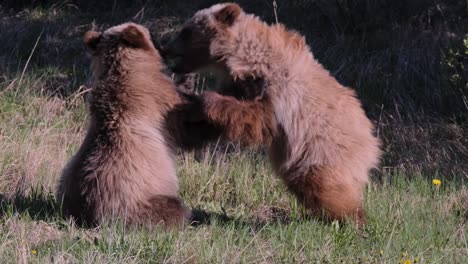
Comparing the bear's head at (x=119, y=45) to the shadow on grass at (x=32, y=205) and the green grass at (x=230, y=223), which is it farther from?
the green grass at (x=230, y=223)

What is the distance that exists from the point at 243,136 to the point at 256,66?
615 millimetres

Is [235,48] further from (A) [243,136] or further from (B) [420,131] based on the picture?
(B) [420,131]

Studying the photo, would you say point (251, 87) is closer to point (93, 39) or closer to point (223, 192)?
point (93, 39)

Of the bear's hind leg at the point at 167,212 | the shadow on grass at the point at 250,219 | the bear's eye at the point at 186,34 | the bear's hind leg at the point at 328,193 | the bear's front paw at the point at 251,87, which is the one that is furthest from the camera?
the bear's eye at the point at 186,34

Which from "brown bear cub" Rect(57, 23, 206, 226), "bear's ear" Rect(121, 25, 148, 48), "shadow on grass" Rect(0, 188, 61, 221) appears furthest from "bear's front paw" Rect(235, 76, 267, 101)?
"shadow on grass" Rect(0, 188, 61, 221)

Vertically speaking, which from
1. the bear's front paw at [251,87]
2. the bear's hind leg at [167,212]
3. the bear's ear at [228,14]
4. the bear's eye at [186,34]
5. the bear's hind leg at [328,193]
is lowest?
the bear's hind leg at [167,212]

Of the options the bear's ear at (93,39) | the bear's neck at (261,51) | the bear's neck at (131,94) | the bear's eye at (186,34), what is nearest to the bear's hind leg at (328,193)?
the bear's neck at (261,51)

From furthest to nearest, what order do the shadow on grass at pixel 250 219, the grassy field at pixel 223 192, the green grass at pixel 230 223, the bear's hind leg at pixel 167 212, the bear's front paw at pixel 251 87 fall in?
the shadow on grass at pixel 250 219 → the bear's front paw at pixel 251 87 → the bear's hind leg at pixel 167 212 → the grassy field at pixel 223 192 → the green grass at pixel 230 223

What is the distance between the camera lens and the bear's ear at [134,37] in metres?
7.29

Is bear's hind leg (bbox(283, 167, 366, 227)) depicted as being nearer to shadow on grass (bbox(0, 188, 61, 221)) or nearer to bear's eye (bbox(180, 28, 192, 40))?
Result: bear's eye (bbox(180, 28, 192, 40))

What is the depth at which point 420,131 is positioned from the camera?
36.6 feet

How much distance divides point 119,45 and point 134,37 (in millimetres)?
138

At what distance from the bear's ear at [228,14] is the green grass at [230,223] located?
5.30 ft

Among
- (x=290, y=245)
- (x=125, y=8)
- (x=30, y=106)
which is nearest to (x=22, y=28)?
(x=125, y=8)
